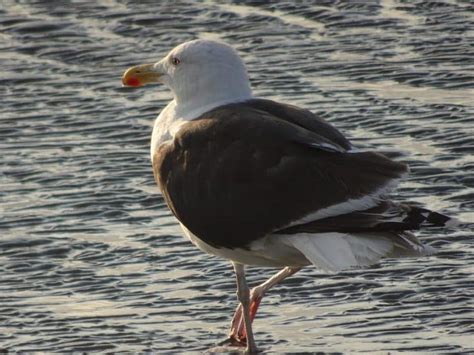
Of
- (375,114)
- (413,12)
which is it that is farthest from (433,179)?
(413,12)

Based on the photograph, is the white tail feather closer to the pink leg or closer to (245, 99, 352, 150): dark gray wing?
(245, 99, 352, 150): dark gray wing

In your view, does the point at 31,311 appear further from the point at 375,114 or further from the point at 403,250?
the point at 375,114

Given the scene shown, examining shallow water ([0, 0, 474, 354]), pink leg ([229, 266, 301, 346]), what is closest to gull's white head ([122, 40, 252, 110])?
pink leg ([229, 266, 301, 346])

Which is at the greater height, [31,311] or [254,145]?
[254,145]

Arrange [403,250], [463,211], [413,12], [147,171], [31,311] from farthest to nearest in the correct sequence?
1. [413,12]
2. [147,171]
3. [463,211]
4. [31,311]
5. [403,250]

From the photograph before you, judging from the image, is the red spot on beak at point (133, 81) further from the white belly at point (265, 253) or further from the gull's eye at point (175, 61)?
the white belly at point (265, 253)

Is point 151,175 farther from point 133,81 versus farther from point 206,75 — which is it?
point 206,75

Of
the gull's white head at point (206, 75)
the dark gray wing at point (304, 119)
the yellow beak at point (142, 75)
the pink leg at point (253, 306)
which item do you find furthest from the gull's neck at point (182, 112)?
the pink leg at point (253, 306)

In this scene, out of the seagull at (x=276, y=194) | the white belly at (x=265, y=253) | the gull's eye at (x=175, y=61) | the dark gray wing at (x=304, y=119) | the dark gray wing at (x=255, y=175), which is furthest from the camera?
the gull's eye at (x=175, y=61)

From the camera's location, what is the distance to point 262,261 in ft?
29.1

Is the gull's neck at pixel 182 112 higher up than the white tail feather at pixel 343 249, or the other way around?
the gull's neck at pixel 182 112

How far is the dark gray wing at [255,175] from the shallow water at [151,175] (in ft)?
2.22

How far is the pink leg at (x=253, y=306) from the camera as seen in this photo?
29.7 feet

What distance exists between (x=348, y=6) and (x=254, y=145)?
7.97 m
